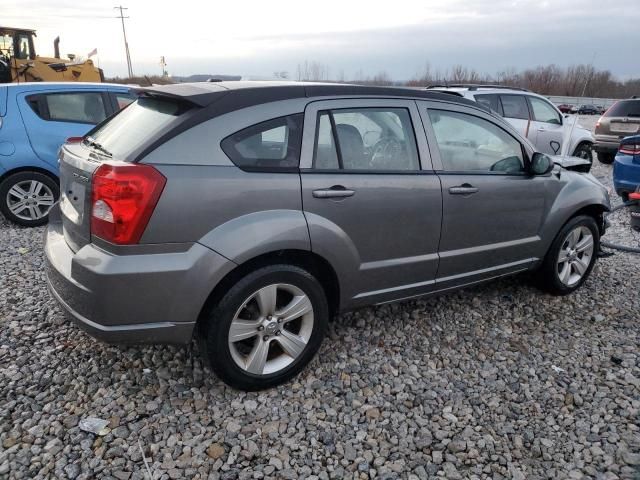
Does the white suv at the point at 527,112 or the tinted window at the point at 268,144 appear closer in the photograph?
the tinted window at the point at 268,144

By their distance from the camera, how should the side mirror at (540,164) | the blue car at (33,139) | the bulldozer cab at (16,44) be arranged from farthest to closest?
the bulldozer cab at (16,44), the blue car at (33,139), the side mirror at (540,164)

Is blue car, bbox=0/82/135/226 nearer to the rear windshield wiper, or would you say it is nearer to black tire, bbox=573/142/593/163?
the rear windshield wiper

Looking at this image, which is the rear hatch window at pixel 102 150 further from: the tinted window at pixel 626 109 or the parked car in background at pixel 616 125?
the tinted window at pixel 626 109

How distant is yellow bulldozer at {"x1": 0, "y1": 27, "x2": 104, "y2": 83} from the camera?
14.7 metres

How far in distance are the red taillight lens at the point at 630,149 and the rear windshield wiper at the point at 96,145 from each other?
670cm

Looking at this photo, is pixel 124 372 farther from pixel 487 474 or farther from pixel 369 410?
pixel 487 474

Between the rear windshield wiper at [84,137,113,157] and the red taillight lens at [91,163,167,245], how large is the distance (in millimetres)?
331

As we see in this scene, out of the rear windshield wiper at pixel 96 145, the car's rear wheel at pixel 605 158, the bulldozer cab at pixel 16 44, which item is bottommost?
the car's rear wheel at pixel 605 158

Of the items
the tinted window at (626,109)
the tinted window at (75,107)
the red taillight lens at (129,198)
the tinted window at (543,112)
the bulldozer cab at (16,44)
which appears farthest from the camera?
the bulldozer cab at (16,44)

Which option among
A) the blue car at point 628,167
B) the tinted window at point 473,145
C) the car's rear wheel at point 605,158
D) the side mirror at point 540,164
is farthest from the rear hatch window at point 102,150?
the car's rear wheel at point 605,158

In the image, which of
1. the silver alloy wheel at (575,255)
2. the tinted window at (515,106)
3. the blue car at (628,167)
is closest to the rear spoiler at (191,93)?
the silver alloy wheel at (575,255)

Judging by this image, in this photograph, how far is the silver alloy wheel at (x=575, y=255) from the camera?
4.20 metres

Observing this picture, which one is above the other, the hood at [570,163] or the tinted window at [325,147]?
the tinted window at [325,147]

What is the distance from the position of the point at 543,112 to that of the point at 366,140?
27.5ft
